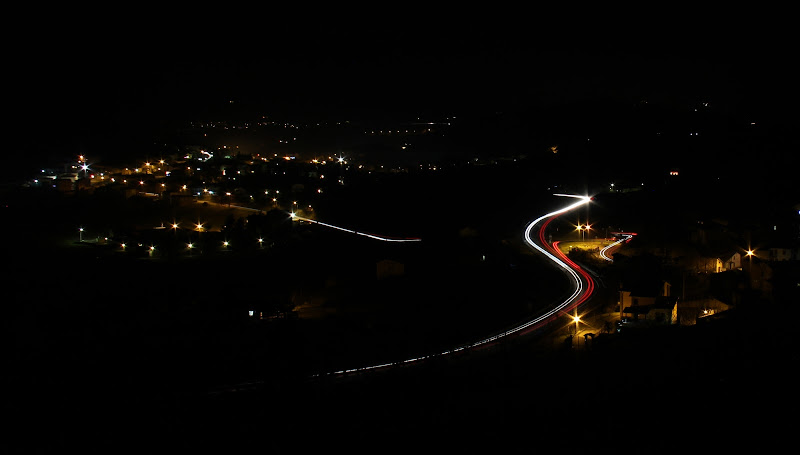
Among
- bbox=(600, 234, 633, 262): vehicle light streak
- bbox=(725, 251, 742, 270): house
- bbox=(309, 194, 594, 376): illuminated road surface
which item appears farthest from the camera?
bbox=(600, 234, 633, 262): vehicle light streak

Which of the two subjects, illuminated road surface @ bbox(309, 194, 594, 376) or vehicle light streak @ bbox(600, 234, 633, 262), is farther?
vehicle light streak @ bbox(600, 234, 633, 262)

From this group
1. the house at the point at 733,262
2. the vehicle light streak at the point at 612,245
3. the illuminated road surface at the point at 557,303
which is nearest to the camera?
the illuminated road surface at the point at 557,303

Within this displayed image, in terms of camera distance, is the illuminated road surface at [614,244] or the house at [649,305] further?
the illuminated road surface at [614,244]

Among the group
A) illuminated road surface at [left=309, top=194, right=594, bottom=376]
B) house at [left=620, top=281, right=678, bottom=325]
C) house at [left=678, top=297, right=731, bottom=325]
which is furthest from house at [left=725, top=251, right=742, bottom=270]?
illuminated road surface at [left=309, top=194, right=594, bottom=376]

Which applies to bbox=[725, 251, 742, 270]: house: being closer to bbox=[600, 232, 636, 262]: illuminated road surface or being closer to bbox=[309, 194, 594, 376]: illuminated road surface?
bbox=[600, 232, 636, 262]: illuminated road surface

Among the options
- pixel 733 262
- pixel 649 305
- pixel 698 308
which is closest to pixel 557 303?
pixel 649 305

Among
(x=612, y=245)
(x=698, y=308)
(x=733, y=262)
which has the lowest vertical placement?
(x=698, y=308)

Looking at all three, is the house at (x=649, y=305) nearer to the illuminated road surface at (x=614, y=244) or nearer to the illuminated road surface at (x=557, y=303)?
the illuminated road surface at (x=557, y=303)

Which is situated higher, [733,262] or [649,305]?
[733,262]

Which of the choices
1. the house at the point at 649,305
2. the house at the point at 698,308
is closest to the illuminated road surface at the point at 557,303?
the house at the point at 649,305

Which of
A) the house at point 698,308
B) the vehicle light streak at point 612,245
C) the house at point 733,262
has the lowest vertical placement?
the house at point 698,308

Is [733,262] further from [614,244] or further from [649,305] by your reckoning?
[649,305]

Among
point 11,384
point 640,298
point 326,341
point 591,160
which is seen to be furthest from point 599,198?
point 11,384
